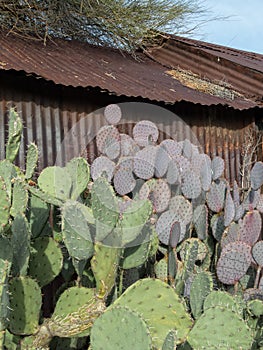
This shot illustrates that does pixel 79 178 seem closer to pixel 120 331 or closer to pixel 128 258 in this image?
pixel 128 258

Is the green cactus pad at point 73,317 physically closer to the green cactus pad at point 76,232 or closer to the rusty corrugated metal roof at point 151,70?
the green cactus pad at point 76,232

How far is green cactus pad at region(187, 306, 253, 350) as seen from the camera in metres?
3.36

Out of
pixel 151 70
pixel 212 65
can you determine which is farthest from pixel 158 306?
pixel 212 65

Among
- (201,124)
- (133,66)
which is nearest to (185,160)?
(201,124)

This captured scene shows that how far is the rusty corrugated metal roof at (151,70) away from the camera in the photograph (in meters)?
6.36

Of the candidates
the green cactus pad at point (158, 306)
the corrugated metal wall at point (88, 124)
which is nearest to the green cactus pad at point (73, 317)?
the green cactus pad at point (158, 306)

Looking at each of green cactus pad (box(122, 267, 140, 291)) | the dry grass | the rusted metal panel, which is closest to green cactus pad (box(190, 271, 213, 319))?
green cactus pad (box(122, 267, 140, 291))

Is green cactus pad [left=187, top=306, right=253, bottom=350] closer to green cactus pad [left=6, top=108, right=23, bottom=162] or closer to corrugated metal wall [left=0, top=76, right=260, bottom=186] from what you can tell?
green cactus pad [left=6, top=108, right=23, bottom=162]

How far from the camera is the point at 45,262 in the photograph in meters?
3.74

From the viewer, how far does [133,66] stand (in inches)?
334

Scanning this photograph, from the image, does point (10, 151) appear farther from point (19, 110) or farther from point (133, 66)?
point (133, 66)

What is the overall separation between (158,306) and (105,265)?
0.38 meters

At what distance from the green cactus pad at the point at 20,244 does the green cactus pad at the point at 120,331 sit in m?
0.69

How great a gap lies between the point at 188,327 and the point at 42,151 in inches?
122
